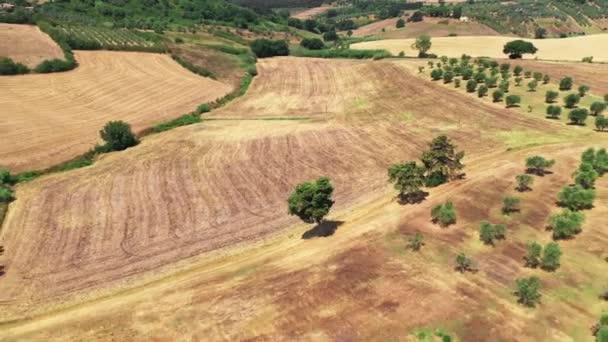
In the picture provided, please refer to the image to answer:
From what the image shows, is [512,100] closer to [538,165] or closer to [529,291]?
[538,165]

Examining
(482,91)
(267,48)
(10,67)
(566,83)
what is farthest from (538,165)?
(267,48)

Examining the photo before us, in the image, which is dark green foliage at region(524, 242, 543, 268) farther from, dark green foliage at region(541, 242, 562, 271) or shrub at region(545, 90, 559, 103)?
shrub at region(545, 90, 559, 103)

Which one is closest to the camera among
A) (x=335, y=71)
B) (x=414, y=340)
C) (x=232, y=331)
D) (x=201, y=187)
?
(x=414, y=340)

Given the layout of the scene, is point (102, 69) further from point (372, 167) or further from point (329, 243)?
point (329, 243)

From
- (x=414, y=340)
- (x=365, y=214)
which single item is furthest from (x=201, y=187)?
(x=414, y=340)

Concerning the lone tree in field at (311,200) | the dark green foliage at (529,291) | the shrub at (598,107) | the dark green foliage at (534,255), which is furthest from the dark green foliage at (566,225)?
the shrub at (598,107)

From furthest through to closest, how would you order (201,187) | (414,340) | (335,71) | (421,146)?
(335,71) < (421,146) < (201,187) < (414,340)
